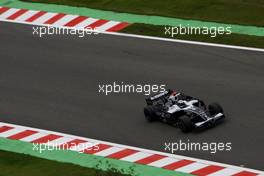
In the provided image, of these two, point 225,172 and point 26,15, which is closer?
point 225,172

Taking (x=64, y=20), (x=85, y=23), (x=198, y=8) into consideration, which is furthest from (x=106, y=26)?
(x=198, y=8)

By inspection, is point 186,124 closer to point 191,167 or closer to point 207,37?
point 191,167

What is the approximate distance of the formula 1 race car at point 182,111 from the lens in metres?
25.5

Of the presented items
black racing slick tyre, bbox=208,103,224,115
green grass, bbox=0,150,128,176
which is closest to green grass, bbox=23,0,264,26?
black racing slick tyre, bbox=208,103,224,115

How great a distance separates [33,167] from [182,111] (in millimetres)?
4850

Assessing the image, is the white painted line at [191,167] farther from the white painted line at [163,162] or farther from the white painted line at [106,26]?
the white painted line at [106,26]

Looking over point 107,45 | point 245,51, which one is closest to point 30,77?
point 107,45

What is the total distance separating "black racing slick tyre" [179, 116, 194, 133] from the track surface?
0.61ft

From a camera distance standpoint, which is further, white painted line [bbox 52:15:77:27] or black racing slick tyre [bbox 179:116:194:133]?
white painted line [bbox 52:15:77:27]

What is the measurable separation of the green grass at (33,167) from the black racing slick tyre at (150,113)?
3.49m

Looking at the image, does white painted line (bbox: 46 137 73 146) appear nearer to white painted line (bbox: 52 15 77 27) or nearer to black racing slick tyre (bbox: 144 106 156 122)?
black racing slick tyre (bbox: 144 106 156 122)

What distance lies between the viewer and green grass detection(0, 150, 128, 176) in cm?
2380

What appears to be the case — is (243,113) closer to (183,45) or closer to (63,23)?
(183,45)

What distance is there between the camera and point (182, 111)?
2592 cm
